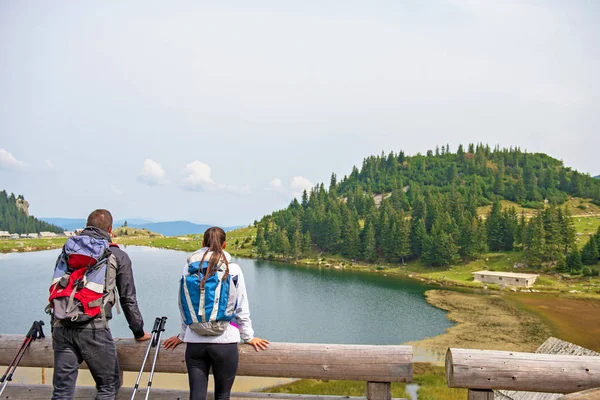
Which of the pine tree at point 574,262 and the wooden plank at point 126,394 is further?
the pine tree at point 574,262

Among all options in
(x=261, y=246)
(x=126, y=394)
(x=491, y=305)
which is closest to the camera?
(x=126, y=394)

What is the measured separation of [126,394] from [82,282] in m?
2.00

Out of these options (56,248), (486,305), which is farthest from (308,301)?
(56,248)

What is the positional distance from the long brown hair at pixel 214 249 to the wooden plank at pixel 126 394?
1924 mm

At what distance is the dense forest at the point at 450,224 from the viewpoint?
8481 centimetres

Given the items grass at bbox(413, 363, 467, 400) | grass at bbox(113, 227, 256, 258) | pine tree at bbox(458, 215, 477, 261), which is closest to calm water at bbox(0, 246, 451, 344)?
grass at bbox(413, 363, 467, 400)

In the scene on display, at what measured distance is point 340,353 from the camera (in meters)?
5.32

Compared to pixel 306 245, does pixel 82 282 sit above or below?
above

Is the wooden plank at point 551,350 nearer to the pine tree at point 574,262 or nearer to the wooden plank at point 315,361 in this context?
the wooden plank at point 315,361

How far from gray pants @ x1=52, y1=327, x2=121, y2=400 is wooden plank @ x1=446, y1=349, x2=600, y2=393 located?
4.11 metres

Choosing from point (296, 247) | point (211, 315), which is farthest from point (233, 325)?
point (296, 247)

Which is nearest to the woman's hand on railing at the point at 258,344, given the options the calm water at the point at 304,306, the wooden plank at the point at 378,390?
the wooden plank at the point at 378,390

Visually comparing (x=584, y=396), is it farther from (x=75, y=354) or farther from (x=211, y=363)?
(x=75, y=354)

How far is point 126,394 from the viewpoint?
5.77 metres
